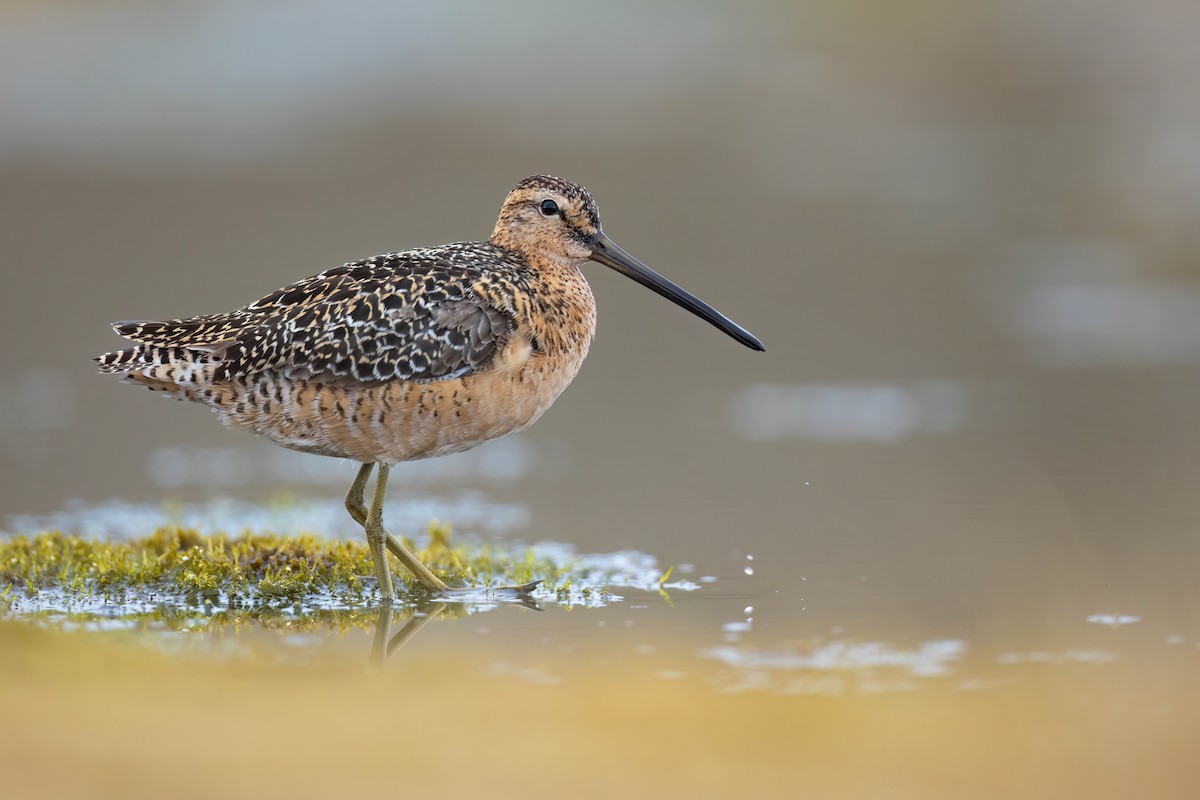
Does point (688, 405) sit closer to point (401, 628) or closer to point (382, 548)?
point (382, 548)

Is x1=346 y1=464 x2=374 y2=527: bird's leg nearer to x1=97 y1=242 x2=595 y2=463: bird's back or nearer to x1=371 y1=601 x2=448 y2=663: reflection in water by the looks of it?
x1=97 y1=242 x2=595 y2=463: bird's back

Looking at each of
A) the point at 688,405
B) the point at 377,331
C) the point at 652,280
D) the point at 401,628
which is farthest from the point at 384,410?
the point at 688,405

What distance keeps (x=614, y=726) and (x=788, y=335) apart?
24.2 feet

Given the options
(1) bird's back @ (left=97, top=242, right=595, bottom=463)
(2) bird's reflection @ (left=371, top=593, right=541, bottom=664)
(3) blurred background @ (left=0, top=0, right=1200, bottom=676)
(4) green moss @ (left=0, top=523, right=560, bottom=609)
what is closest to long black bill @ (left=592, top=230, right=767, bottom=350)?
(1) bird's back @ (left=97, top=242, right=595, bottom=463)

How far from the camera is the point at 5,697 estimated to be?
4.25 meters

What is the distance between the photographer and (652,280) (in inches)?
254

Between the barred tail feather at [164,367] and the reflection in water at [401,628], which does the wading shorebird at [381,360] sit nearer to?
the barred tail feather at [164,367]

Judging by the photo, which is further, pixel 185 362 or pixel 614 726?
pixel 185 362

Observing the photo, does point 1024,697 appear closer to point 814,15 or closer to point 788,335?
point 788,335

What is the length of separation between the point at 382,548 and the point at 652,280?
157cm

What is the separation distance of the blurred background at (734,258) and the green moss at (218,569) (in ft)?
2.50

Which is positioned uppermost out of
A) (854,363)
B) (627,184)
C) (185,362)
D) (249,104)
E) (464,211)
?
(249,104)

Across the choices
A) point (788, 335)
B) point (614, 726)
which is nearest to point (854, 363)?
point (788, 335)

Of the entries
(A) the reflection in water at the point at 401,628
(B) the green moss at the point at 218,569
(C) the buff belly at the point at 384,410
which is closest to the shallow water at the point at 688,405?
(A) the reflection in water at the point at 401,628
